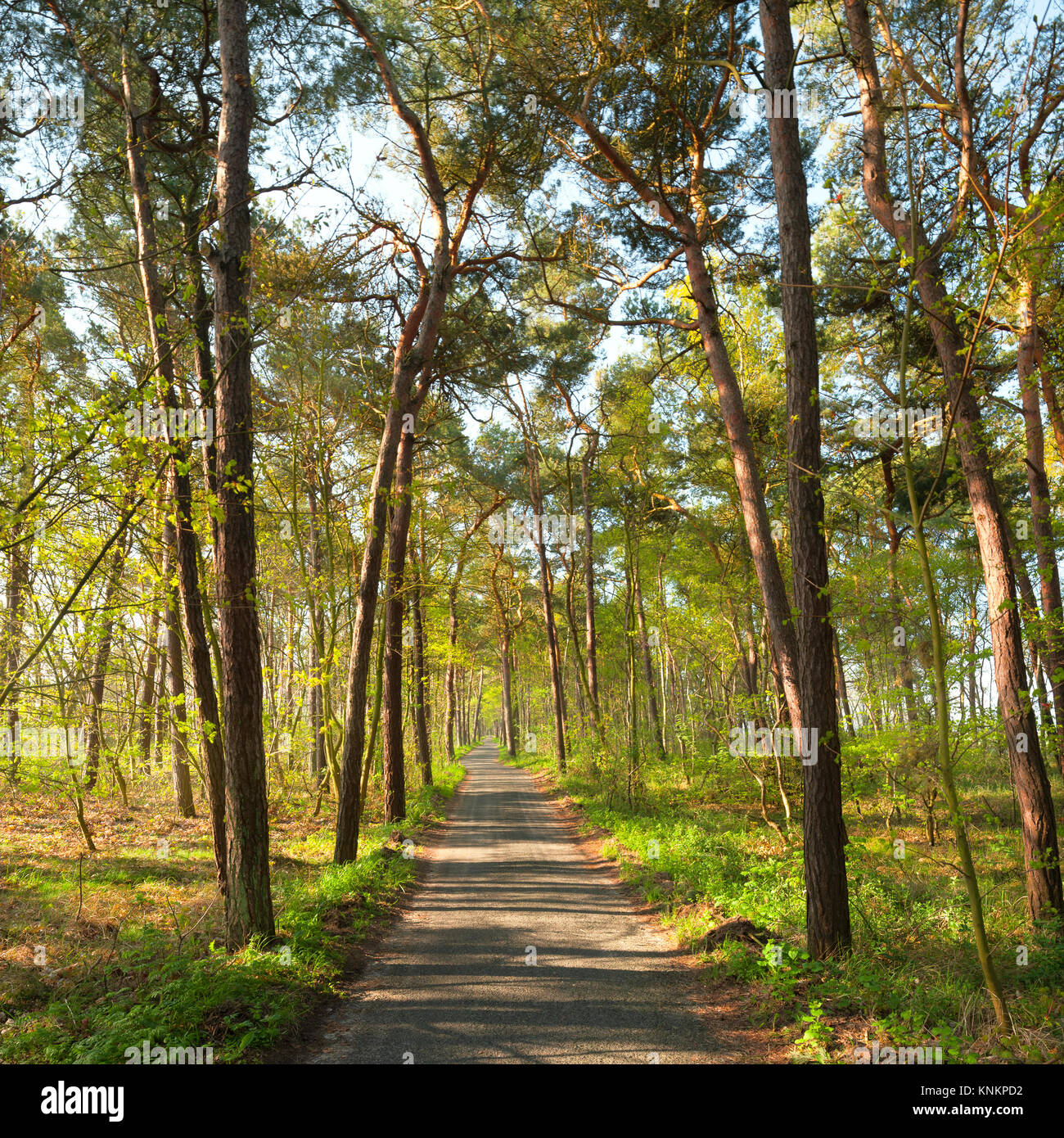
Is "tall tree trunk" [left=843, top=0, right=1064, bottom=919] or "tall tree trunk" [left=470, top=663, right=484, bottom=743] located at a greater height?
"tall tree trunk" [left=843, top=0, right=1064, bottom=919]

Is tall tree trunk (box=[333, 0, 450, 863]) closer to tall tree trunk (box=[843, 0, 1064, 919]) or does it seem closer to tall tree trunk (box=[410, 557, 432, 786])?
tall tree trunk (box=[843, 0, 1064, 919])

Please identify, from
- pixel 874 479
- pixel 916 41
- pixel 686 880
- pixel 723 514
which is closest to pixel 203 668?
pixel 686 880

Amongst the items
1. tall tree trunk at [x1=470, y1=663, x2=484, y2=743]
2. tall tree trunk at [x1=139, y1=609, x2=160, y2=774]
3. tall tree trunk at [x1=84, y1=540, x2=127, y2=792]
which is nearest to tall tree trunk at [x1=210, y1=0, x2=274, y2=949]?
tall tree trunk at [x1=139, y1=609, x2=160, y2=774]

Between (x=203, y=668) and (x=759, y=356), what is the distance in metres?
12.2

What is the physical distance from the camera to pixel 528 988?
17.3 feet

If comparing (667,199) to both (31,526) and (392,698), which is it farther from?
(392,698)

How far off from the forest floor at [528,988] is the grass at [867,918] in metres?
0.39

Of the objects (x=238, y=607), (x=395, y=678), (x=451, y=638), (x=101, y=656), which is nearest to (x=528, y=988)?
(x=238, y=607)

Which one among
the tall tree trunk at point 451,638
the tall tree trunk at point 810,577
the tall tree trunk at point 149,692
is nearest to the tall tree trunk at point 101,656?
the tall tree trunk at point 149,692

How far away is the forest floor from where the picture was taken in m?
4.27

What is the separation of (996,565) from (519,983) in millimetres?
6658

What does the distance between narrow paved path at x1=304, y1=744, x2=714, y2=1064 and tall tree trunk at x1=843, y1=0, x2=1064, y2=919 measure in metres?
4.19

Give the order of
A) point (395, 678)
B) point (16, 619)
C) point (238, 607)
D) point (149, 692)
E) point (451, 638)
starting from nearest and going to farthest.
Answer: point (238, 607) → point (16, 619) → point (395, 678) → point (149, 692) → point (451, 638)

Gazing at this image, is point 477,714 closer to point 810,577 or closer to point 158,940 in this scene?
point 158,940
